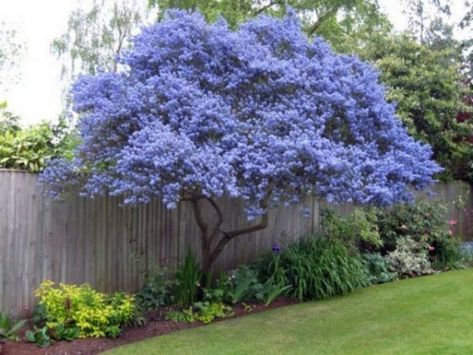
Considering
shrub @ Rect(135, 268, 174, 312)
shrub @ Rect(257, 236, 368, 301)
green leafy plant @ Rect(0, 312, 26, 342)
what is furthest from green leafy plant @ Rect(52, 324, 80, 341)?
shrub @ Rect(257, 236, 368, 301)

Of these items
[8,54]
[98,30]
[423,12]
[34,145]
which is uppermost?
[423,12]

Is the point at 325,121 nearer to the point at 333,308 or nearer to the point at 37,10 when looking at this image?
the point at 333,308

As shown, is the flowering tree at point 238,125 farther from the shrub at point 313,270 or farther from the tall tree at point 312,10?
the tall tree at point 312,10

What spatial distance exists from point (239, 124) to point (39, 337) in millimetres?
3185

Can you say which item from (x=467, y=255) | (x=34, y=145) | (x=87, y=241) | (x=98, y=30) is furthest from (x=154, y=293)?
(x=98, y=30)

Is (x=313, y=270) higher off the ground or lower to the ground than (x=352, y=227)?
lower

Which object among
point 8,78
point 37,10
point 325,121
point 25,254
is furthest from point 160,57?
point 8,78

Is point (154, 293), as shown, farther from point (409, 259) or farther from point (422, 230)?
point (422, 230)

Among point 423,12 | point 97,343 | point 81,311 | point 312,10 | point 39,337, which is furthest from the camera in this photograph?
point 423,12

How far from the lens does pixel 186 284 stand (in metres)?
8.13

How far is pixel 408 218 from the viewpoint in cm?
1241

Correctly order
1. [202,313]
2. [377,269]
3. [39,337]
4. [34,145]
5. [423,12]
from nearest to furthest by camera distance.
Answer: [39,337]
[34,145]
[202,313]
[377,269]
[423,12]

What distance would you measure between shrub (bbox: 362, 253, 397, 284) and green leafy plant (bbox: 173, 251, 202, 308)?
12.1 feet

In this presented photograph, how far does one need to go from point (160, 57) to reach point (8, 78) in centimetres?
2147
